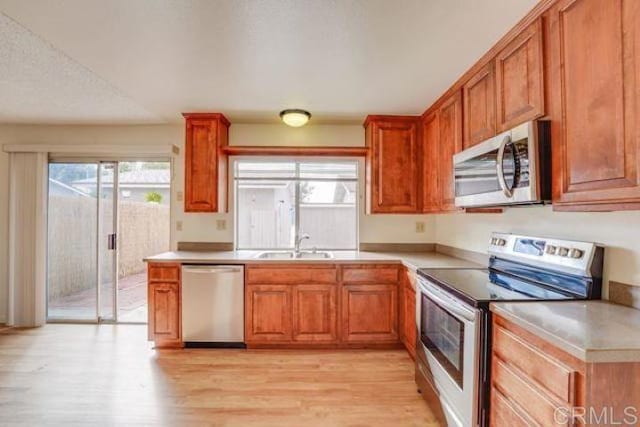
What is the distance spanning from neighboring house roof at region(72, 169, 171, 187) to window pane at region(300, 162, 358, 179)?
5.09 ft

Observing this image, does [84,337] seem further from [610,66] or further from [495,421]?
[610,66]

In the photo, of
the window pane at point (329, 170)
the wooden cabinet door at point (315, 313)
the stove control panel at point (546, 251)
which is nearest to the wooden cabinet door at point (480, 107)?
the stove control panel at point (546, 251)

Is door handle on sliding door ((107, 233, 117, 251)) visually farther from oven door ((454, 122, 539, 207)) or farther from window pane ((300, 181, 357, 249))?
oven door ((454, 122, 539, 207))

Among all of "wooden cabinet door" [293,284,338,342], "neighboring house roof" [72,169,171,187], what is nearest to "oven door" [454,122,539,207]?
"wooden cabinet door" [293,284,338,342]

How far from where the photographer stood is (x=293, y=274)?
9.79 ft

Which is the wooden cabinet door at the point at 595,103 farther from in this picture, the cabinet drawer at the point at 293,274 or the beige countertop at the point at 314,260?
the cabinet drawer at the point at 293,274

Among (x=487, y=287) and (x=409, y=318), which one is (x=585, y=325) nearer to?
(x=487, y=287)

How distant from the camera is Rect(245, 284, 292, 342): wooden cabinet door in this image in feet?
9.77

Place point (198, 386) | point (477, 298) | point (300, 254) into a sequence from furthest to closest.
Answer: point (300, 254) < point (198, 386) < point (477, 298)

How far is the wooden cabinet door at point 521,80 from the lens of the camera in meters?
1.59

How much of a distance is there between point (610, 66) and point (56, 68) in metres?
3.14

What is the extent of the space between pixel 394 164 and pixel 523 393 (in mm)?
2325

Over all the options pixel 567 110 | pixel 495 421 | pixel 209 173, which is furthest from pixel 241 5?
pixel 495 421

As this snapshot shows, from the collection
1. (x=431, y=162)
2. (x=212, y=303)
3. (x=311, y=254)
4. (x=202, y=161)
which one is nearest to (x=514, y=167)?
(x=431, y=162)
